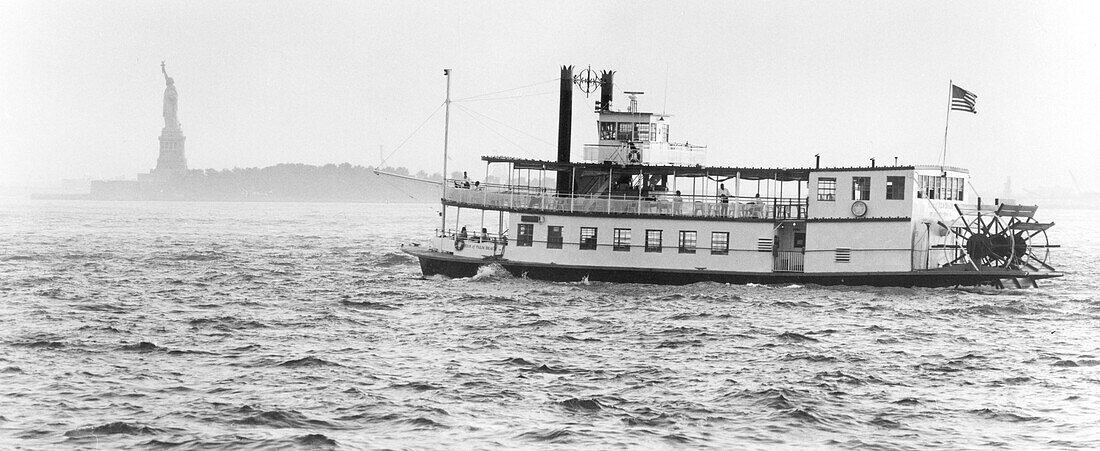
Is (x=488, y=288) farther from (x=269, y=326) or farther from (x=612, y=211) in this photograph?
(x=269, y=326)

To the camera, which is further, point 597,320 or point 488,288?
point 488,288

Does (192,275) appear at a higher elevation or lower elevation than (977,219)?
lower

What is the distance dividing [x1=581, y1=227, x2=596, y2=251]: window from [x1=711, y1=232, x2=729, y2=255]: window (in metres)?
4.78

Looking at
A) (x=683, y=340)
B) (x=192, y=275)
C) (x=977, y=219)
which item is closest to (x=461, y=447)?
(x=683, y=340)

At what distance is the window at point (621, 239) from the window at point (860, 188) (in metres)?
8.90

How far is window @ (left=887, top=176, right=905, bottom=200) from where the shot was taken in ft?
140

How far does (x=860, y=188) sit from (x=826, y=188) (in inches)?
52.8

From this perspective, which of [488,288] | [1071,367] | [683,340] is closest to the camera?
[1071,367]

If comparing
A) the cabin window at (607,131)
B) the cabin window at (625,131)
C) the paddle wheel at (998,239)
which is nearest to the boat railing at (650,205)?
the cabin window at (625,131)

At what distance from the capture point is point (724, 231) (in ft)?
149

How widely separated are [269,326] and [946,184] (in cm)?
2657

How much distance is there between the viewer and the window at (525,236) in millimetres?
47219

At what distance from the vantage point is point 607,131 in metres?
51.4

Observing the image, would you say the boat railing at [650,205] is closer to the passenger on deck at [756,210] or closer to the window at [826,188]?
the passenger on deck at [756,210]
